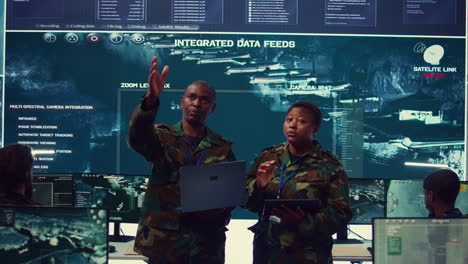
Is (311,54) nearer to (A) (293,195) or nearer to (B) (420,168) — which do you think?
(B) (420,168)

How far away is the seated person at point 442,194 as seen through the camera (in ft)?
6.82

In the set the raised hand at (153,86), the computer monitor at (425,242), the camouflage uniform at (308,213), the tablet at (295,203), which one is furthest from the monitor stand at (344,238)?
the raised hand at (153,86)

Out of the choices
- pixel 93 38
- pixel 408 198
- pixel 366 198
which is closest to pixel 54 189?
pixel 93 38

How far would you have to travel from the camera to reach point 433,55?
4.41 metres

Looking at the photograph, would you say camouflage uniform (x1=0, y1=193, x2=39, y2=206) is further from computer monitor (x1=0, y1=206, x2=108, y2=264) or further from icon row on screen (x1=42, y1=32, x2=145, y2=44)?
icon row on screen (x1=42, y1=32, x2=145, y2=44)

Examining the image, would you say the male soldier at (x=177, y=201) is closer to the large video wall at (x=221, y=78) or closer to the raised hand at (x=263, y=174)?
the raised hand at (x=263, y=174)

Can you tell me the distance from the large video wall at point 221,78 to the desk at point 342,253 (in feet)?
3.41

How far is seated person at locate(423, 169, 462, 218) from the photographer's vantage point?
2.08m

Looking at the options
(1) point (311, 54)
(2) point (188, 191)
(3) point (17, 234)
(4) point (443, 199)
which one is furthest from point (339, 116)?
(3) point (17, 234)

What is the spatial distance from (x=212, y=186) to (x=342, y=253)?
1476 mm

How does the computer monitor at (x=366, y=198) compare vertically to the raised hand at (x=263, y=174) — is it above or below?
below

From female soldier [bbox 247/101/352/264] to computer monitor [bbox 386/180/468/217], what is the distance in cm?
139

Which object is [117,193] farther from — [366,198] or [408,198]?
[408,198]

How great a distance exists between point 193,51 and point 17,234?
2.97 meters
